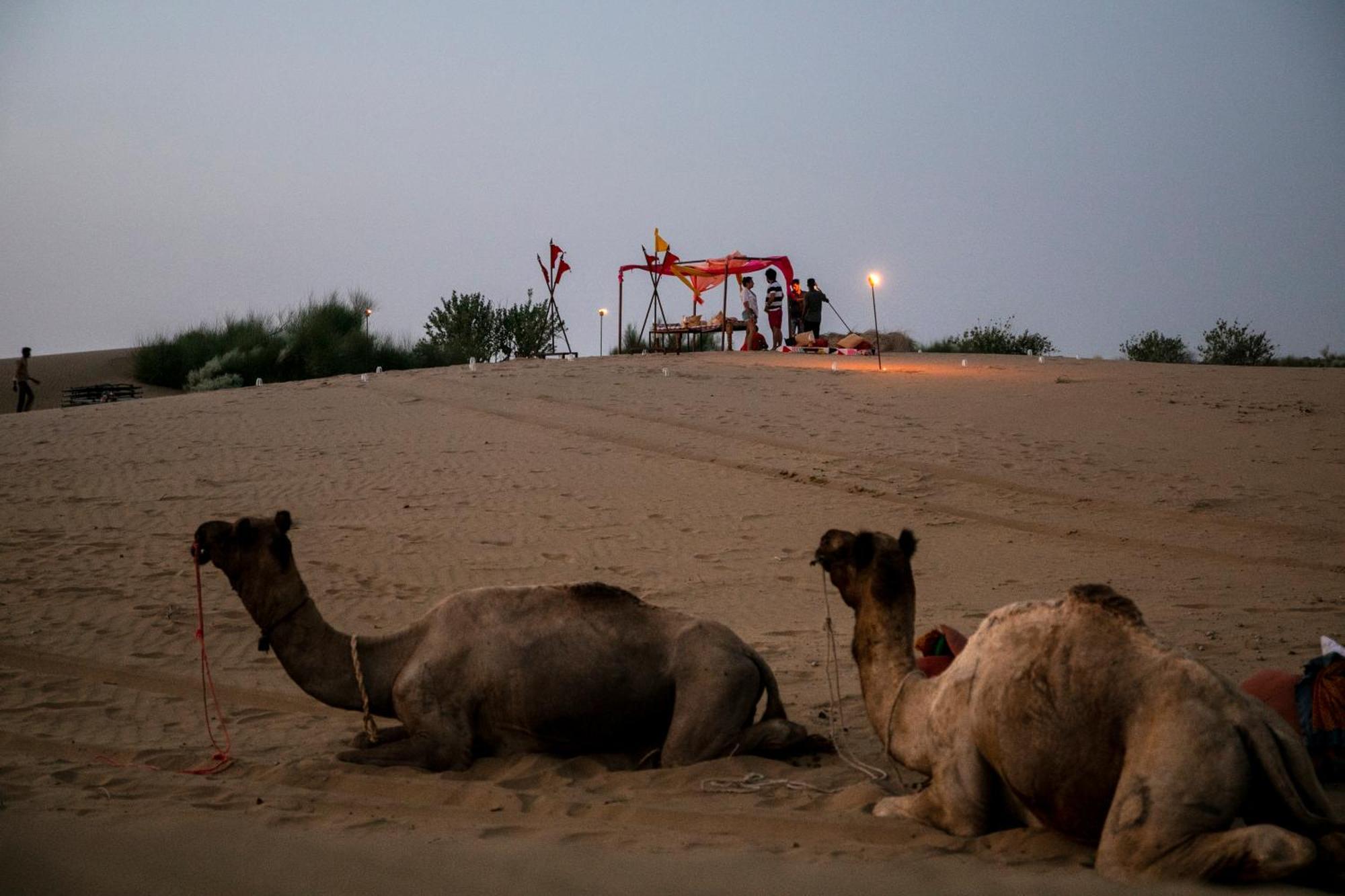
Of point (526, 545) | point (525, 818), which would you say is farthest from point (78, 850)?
point (526, 545)

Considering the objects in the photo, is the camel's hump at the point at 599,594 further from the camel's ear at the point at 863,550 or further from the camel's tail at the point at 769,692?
the camel's ear at the point at 863,550

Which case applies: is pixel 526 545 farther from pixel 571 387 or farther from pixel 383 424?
pixel 571 387

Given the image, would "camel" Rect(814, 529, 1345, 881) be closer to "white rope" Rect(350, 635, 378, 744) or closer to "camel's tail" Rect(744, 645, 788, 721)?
"camel's tail" Rect(744, 645, 788, 721)

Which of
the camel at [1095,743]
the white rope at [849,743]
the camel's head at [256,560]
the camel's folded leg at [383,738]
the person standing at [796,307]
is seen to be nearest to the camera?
the camel at [1095,743]

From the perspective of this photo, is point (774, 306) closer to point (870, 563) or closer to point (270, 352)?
point (270, 352)

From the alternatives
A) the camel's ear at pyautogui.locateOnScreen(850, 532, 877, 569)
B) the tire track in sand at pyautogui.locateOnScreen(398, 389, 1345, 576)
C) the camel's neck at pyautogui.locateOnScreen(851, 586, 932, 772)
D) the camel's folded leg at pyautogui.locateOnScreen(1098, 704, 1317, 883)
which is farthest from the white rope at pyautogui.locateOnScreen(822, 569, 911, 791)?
the tire track in sand at pyautogui.locateOnScreen(398, 389, 1345, 576)

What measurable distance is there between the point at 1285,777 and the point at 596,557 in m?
10.2

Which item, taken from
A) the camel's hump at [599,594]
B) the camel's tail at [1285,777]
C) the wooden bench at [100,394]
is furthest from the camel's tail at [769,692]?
the wooden bench at [100,394]

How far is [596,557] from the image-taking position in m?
14.0

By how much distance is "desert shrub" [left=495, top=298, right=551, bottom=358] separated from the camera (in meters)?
42.0

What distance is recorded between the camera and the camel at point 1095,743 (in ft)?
13.7

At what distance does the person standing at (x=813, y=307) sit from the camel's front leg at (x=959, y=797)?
2839 centimetres

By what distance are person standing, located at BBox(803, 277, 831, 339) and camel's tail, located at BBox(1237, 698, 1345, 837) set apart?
28972 millimetres

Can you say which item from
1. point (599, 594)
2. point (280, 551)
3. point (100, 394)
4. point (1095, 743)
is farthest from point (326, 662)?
point (100, 394)
